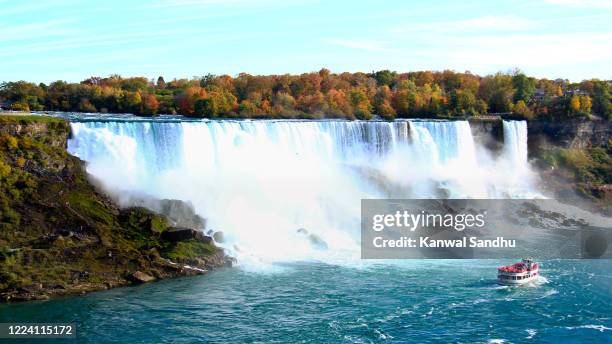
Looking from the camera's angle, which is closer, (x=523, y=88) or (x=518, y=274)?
(x=518, y=274)

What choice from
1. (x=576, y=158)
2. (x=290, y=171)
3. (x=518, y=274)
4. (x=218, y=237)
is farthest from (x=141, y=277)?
(x=576, y=158)

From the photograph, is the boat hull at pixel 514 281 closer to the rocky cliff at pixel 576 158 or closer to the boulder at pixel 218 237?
the boulder at pixel 218 237

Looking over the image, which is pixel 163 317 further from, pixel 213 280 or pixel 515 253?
pixel 515 253

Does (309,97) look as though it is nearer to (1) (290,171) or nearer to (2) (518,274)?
(1) (290,171)

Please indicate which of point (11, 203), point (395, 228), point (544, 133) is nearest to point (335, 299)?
point (395, 228)

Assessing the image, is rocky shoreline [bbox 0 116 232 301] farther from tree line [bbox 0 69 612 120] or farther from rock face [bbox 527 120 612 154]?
rock face [bbox 527 120 612 154]

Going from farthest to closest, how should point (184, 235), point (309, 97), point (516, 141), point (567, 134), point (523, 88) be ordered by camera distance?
1. point (309, 97)
2. point (523, 88)
3. point (567, 134)
4. point (516, 141)
5. point (184, 235)

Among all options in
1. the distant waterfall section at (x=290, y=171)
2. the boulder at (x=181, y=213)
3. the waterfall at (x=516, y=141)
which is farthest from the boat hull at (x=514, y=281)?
the waterfall at (x=516, y=141)

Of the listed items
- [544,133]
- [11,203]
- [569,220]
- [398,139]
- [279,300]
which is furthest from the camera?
[544,133]
